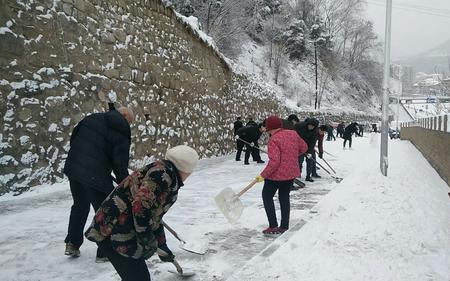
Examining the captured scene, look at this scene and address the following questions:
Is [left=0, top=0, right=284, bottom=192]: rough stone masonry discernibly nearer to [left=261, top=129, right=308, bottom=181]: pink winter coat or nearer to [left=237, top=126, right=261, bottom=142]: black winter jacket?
[left=237, top=126, right=261, bottom=142]: black winter jacket

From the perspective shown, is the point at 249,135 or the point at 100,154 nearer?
the point at 100,154

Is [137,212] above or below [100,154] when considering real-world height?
below

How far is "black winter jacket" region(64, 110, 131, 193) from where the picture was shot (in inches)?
166

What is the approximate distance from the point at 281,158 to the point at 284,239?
1.01 m

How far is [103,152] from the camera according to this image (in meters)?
4.27

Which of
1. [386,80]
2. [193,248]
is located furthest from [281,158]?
[386,80]

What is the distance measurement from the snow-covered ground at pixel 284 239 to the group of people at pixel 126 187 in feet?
1.44

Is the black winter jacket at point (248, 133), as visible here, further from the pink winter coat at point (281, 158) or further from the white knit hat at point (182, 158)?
the white knit hat at point (182, 158)

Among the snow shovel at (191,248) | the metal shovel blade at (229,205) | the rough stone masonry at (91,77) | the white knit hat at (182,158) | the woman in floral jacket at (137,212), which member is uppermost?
the rough stone masonry at (91,77)

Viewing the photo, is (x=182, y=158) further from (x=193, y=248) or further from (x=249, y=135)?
(x=249, y=135)

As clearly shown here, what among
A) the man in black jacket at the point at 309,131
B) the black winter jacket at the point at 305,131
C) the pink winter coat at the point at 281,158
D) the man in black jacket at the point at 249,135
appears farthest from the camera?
the man in black jacket at the point at 249,135

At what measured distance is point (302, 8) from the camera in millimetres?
57531

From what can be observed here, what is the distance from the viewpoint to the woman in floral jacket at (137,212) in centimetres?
279

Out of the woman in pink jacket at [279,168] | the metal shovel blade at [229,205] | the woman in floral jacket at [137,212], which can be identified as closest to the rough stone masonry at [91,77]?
the metal shovel blade at [229,205]
